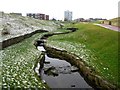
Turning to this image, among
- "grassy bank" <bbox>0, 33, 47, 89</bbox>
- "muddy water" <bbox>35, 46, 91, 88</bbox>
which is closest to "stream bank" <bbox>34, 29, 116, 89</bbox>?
"muddy water" <bbox>35, 46, 91, 88</bbox>

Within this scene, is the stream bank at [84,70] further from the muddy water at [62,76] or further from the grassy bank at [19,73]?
the grassy bank at [19,73]

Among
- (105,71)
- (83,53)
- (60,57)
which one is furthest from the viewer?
(60,57)

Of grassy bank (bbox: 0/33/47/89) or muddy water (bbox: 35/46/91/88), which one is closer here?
grassy bank (bbox: 0/33/47/89)

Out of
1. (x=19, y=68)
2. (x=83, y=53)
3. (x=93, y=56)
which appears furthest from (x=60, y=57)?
(x=19, y=68)

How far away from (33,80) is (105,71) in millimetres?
8562

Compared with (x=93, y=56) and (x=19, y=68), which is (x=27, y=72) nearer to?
(x=19, y=68)

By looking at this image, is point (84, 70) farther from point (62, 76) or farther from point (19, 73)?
point (19, 73)

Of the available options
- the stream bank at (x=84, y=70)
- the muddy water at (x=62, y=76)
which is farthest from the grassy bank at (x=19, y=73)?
the stream bank at (x=84, y=70)

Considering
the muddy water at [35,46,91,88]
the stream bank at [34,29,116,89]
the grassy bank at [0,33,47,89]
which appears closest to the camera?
the grassy bank at [0,33,47,89]

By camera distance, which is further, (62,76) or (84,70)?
(84,70)

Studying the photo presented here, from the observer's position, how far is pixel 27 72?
23641 millimetres

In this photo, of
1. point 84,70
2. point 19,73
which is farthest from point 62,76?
point 19,73

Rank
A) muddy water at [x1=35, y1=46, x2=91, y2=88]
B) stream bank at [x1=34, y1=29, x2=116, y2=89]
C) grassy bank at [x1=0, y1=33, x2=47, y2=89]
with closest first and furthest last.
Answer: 1. grassy bank at [x1=0, y1=33, x2=47, y2=89]
2. stream bank at [x1=34, y1=29, x2=116, y2=89]
3. muddy water at [x1=35, y1=46, x2=91, y2=88]

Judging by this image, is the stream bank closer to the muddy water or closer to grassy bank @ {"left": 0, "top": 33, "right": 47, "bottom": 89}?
the muddy water
